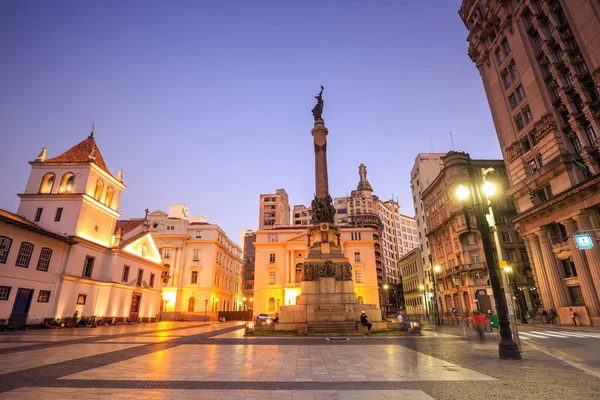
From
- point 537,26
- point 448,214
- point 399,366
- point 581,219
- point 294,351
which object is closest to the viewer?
point 399,366

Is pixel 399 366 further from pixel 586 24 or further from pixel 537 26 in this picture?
pixel 537 26

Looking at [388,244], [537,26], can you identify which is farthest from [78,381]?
[388,244]

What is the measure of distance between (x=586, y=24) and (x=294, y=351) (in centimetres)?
3613

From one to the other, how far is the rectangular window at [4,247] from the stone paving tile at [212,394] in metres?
25.8

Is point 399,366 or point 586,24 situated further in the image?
point 586,24

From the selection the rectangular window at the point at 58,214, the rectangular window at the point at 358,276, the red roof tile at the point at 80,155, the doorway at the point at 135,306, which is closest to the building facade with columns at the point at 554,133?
the rectangular window at the point at 358,276

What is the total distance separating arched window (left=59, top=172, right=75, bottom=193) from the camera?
34250mm

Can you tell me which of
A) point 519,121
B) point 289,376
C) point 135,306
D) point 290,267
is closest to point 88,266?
point 135,306

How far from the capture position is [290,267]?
60.0m

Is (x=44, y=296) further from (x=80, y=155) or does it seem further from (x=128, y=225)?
(x=128, y=225)

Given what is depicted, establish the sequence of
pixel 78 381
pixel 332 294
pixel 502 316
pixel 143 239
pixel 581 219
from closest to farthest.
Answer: pixel 78 381
pixel 502 316
pixel 332 294
pixel 581 219
pixel 143 239

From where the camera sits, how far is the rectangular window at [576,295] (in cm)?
2857

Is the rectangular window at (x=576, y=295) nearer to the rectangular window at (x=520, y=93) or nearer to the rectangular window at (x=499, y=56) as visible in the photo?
the rectangular window at (x=520, y=93)

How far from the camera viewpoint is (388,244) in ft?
365
